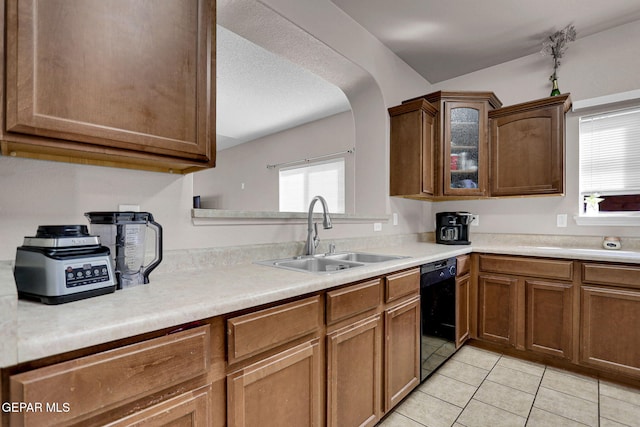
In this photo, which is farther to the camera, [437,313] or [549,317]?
[549,317]

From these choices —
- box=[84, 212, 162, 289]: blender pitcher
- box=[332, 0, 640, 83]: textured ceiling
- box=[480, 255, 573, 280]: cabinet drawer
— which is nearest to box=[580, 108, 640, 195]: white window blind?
box=[332, 0, 640, 83]: textured ceiling

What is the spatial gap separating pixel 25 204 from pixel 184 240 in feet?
1.84

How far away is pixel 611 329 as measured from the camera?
6.79 ft

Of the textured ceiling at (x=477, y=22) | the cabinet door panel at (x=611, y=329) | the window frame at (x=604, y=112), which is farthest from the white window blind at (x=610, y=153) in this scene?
the cabinet door panel at (x=611, y=329)

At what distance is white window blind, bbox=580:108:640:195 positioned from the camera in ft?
8.08

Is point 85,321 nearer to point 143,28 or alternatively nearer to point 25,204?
point 25,204

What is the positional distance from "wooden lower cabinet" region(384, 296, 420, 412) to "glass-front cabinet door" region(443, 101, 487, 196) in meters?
1.37

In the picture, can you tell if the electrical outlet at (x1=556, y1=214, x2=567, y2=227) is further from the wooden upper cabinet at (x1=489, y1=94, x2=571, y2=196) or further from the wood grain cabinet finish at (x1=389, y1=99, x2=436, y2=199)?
the wood grain cabinet finish at (x1=389, y1=99, x2=436, y2=199)

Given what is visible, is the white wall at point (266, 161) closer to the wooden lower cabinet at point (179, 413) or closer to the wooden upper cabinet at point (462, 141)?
the wooden upper cabinet at point (462, 141)

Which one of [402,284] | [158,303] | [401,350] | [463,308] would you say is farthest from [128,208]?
[463,308]

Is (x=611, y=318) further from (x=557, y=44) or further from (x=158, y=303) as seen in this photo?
(x=158, y=303)

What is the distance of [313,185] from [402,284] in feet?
10.8

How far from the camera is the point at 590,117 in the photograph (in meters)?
2.63

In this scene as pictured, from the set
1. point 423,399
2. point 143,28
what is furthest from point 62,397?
point 423,399
